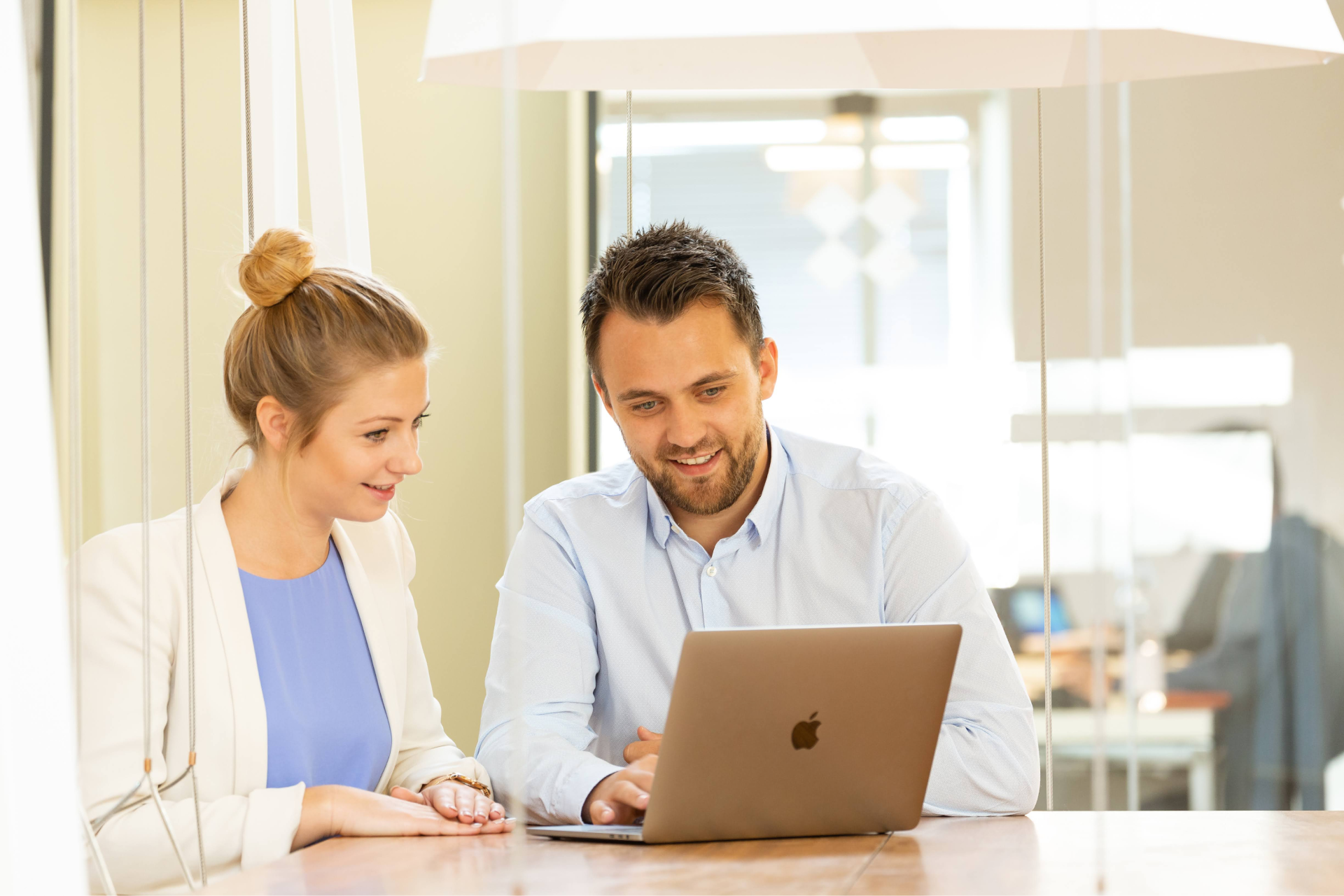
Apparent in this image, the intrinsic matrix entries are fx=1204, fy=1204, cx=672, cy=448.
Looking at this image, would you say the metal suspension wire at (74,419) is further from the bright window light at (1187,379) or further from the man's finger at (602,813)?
the bright window light at (1187,379)

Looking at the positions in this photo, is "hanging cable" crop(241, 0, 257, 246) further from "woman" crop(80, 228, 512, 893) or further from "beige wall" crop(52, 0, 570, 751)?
"beige wall" crop(52, 0, 570, 751)

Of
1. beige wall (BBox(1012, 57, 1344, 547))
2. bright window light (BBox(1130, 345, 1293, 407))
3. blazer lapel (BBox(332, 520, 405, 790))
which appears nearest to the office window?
beige wall (BBox(1012, 57, 1344, 547))

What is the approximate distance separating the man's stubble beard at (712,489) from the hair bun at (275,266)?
0.47m

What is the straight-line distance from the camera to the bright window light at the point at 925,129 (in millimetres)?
3447

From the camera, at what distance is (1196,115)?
328 centimetres

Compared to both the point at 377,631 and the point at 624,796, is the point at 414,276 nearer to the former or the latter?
the point at 377,631

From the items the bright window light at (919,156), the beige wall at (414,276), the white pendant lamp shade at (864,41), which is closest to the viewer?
the white pendant lamp shade at (864,41)

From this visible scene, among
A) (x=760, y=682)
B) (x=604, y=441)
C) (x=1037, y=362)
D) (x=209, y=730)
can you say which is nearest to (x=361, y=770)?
(x=209, y=730)

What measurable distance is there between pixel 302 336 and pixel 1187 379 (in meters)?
2.62

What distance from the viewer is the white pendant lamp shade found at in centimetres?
157

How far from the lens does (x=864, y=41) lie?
5.56 ft

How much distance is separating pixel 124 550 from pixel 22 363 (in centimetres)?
78

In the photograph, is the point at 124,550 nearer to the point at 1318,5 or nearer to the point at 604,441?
the point at 1318,5

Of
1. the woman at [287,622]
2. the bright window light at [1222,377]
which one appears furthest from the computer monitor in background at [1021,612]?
the woman at [287,622]
